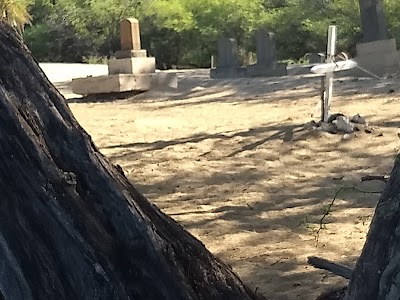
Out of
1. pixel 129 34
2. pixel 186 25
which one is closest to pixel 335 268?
pixel 129 34

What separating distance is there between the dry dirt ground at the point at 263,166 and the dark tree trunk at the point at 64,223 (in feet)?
7.04

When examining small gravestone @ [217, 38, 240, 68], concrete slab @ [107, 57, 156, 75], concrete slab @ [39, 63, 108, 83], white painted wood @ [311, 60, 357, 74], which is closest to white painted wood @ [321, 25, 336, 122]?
white painted wood @ [311, 60, 357, 74]

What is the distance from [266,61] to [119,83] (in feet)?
12.0

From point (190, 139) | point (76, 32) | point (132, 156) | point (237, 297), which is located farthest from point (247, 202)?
point (76, 32)

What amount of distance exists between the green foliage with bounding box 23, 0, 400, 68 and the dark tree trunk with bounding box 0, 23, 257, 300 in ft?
75.9

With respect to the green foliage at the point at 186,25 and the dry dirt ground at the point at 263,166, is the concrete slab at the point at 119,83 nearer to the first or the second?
the dry dirt ground at the point at 263,166

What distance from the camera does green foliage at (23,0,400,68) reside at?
89.9 ft

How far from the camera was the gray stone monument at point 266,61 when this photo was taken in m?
18.4

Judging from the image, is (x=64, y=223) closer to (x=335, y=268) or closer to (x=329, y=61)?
(x=335, y=268)

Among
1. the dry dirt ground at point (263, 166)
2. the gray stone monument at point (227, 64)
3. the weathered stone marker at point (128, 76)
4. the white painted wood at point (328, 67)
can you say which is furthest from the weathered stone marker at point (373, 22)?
the white painted wood at point (328, 67)

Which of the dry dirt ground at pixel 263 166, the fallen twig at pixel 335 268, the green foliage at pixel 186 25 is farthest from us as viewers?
the green foliage at pixel 186 25

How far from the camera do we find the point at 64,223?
2.47 metres

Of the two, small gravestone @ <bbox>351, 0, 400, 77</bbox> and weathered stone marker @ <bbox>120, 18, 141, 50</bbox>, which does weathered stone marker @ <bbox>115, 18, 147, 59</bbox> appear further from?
small gravestone @ <bbox>351, 0, 400, 77</bbox>

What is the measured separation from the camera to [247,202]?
709 cm
